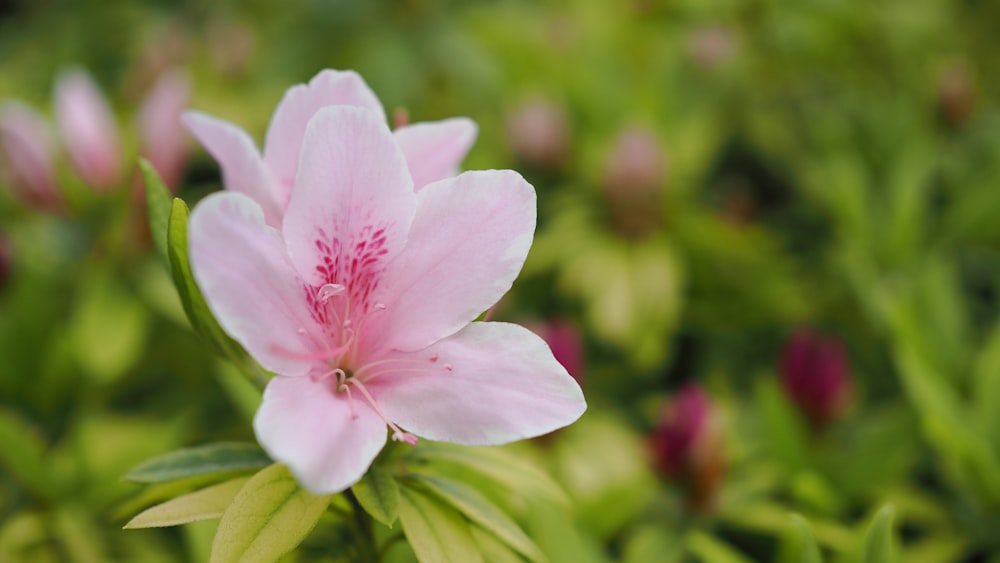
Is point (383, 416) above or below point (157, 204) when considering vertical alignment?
below

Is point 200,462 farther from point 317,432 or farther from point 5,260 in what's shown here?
point 5,260

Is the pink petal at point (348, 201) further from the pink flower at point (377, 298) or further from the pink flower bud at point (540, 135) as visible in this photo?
the pink flower bud at point (540, 135)

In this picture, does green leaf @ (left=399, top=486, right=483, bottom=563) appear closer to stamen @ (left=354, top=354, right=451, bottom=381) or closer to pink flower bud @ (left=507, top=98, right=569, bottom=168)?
stamen @ (left=354, top=354, right=451, bottom=381)

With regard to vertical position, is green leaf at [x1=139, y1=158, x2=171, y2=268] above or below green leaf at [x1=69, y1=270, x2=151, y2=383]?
above

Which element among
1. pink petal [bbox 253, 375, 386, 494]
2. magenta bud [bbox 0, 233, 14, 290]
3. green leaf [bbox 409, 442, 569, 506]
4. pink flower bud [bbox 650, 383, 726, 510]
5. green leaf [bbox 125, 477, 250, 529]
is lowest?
pink flower bud [bbox 650, 383, 726, 510]

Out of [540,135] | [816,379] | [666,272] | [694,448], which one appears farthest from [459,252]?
[540,135]

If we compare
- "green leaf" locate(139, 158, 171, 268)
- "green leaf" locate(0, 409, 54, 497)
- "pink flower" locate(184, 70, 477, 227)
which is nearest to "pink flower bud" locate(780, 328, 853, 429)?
"pink flower" locate(184, 70, 477, 227)
